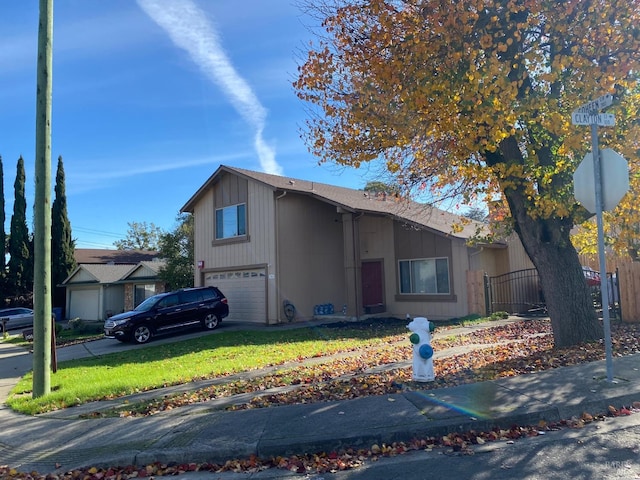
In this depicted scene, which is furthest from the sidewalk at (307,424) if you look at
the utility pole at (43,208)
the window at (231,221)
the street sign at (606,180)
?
the window at (231,221)

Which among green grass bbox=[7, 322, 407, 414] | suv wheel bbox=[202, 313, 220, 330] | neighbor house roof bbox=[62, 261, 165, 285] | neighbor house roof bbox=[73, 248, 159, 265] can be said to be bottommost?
green grass bbox=[7, 322, 407, 414]

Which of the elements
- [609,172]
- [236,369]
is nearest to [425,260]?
[236,369]

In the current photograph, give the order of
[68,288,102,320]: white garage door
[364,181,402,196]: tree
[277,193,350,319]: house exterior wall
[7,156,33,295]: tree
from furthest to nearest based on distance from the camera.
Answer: [7,156,33,295]: tree → [68,288,102,320]: white garage door → [277,193,350,319]: house exterior wall → [364,181,402,196]: tree

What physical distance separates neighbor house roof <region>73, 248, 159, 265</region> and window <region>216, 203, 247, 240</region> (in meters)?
25.5

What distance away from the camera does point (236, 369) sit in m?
10.5

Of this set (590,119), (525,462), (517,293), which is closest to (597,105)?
(590,119)

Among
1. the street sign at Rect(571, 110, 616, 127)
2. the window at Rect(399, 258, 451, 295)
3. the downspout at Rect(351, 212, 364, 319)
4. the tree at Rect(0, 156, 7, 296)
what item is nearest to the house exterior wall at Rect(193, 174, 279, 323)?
the downspout at Rect(351, 212, 364, 319)

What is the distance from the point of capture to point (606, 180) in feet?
21.3

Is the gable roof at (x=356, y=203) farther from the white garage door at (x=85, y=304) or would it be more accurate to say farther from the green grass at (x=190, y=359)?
the white garage door at (x=85, y=304)

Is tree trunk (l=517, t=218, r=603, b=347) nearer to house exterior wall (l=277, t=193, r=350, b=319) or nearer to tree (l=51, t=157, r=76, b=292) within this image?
house exterior wall (l=277, t=193, r=350, b=319)

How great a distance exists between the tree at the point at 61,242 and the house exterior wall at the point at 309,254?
27.2m

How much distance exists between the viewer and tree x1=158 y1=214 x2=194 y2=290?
99.9 feet

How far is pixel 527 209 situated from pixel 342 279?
13.9 m

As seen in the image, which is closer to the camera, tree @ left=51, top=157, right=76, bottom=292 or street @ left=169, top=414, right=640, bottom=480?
street @ left=169, top=414, right=640, bottom=480
